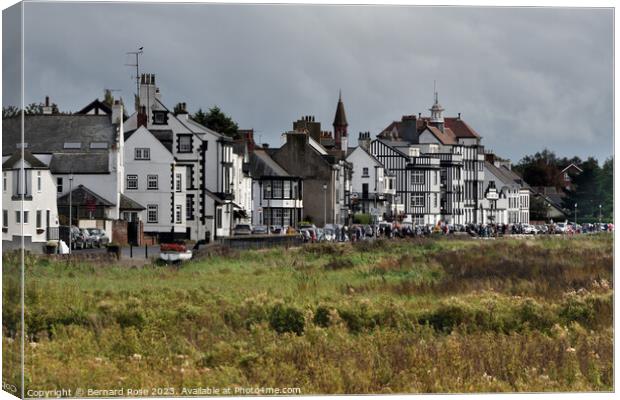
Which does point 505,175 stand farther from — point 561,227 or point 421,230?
point 421,230

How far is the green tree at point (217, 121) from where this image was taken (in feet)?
88.6

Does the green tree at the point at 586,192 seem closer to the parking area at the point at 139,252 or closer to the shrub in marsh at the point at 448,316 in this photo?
the shrub in marsh at the point at 448,316

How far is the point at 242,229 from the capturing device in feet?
94.6

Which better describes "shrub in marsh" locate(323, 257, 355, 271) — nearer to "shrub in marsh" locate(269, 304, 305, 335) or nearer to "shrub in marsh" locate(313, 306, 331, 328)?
"shrub in marsh" locate(313, 306, 331, 328)

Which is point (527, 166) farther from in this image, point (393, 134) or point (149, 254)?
point (149, 254)

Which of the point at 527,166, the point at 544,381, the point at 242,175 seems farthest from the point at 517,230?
the point at 544,381

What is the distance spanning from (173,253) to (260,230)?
2192 millimetres

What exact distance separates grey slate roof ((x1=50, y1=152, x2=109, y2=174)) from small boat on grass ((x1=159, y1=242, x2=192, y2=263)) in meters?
1.50

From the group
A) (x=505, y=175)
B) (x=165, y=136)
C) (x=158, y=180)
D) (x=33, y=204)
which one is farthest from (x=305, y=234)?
(x=33, y=204)

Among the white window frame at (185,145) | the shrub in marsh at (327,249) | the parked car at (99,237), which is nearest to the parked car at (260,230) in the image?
the shrub in marsh at (327,249)

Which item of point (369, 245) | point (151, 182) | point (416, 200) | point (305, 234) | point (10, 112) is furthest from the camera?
point (369, 245)

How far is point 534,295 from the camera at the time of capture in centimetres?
2911

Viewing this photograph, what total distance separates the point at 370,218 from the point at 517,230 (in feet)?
8.50

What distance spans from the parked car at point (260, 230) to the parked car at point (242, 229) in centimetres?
8
